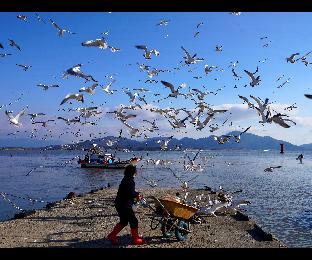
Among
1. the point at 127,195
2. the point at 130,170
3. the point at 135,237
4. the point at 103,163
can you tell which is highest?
the point at 130,170

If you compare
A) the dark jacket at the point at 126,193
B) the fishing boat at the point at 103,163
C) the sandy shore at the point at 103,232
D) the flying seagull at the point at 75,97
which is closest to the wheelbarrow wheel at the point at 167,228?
the sandy shore at the point at 103,232

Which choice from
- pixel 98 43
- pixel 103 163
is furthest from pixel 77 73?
pixel 103 163

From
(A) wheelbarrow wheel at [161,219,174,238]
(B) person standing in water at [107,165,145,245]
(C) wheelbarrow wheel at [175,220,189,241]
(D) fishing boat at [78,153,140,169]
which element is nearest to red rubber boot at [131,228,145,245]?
(B) person standing in water at [107,165,145,245]

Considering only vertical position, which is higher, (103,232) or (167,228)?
(167,228)

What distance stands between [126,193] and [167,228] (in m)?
2.07

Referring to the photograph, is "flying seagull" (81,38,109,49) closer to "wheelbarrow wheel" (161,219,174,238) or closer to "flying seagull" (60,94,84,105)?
"flying seagull" (60,94,84,105)

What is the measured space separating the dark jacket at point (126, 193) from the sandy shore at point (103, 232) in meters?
1.37

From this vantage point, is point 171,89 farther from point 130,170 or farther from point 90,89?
point 130,170

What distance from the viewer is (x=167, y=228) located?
11094 mm

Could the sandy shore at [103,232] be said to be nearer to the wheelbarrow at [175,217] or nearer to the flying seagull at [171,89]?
the wheelbarrow at [175,217]

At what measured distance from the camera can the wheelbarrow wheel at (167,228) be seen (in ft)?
36.1
